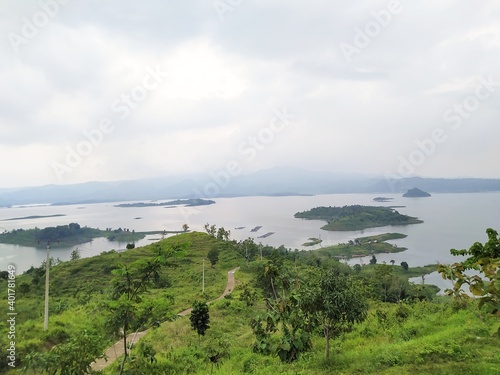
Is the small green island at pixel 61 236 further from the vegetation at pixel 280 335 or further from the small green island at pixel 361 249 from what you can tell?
the vegetation at pixel 280 335

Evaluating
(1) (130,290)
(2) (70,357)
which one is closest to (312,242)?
(1) (130,290)

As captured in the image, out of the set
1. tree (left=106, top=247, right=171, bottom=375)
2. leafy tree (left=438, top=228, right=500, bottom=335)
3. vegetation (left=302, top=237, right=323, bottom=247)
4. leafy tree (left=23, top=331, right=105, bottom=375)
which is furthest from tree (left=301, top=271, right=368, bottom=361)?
vegetation (left=302, top=237, right=323, bottom=247)

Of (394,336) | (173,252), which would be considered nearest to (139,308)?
(173,252)

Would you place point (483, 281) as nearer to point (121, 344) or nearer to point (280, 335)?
point (280, 335)

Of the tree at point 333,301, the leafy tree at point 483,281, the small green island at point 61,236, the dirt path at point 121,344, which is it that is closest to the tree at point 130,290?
the dirt path at point 121,344

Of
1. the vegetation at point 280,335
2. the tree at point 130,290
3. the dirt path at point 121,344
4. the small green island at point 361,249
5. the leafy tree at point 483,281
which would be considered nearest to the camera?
the leafy tree at point 483,281
